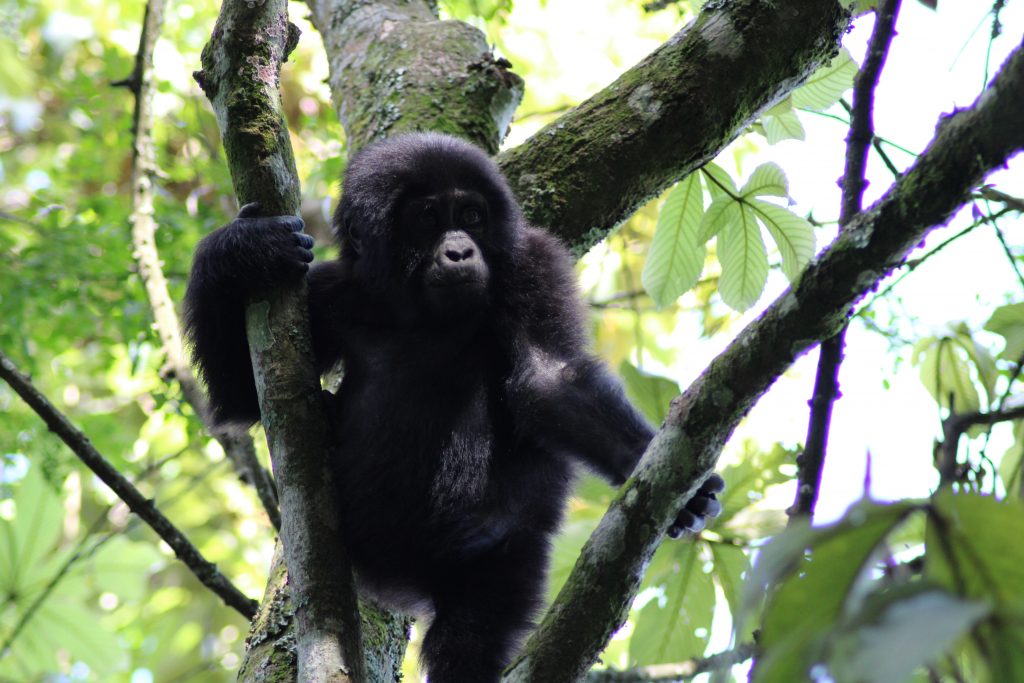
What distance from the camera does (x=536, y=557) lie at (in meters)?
3.53

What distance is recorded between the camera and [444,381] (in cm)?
353

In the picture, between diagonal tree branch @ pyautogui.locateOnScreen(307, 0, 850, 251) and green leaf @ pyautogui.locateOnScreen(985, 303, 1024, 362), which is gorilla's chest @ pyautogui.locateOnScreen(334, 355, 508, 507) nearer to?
diagonal tree branch @ pyautogui.locateOnScreen(307, 0, 850, 251)

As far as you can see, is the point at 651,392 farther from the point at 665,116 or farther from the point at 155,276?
the point at 155,276

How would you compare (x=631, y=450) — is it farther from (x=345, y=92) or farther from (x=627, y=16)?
(x=627, y=16)

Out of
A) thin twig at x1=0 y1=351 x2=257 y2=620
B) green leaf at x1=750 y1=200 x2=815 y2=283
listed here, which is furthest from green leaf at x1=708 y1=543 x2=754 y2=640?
thin twig at x1=0 y1=351 x2=257 y2=620

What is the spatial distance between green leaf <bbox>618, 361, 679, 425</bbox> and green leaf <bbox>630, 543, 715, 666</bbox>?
55 centimetres

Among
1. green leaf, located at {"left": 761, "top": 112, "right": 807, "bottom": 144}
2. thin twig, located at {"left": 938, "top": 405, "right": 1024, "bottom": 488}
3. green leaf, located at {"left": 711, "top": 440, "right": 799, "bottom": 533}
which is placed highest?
green leaf, located at {"left": 761, "top": 112, "right": 807, "bottom": 144}

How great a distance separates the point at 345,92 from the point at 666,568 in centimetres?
285

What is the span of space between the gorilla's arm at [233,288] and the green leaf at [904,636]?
8.04 feet

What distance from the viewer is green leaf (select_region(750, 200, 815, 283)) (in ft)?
12.3

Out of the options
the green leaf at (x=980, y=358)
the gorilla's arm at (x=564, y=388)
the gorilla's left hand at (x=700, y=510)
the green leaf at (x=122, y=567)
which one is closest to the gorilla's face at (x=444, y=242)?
the gorilla's arm at (x=564, y=388)

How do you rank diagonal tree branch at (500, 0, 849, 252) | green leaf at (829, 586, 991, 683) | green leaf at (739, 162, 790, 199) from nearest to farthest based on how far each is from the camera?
green leaf at (829, 586, 991, 683)
green leaf at (739, 162, 790, 199)
diagonal tree branch at (500, 0, 849, 252)

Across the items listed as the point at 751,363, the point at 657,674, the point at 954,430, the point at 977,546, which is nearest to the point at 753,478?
the point at 657,674

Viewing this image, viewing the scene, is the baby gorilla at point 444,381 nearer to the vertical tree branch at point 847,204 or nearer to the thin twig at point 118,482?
the thin twig at point 118,482
